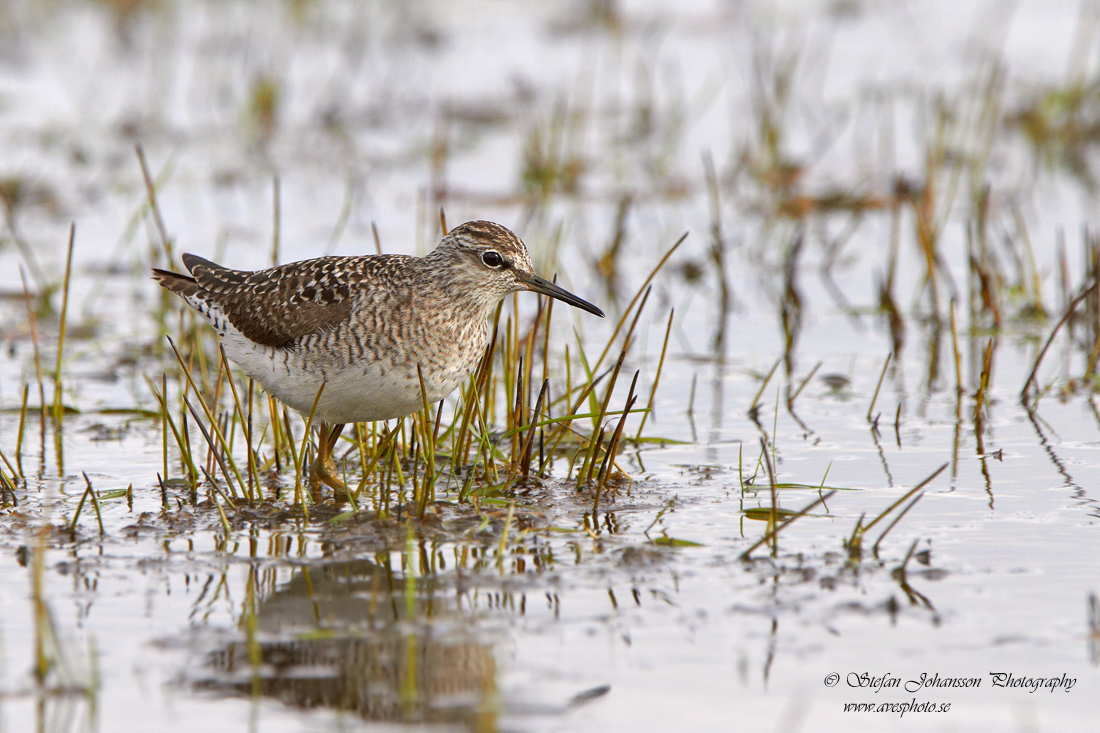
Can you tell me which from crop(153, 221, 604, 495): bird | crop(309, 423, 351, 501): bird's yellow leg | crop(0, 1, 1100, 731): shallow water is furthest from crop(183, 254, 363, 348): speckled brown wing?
crop(0, 1, 1100, 731): shallow water

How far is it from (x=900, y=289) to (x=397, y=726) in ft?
25.1

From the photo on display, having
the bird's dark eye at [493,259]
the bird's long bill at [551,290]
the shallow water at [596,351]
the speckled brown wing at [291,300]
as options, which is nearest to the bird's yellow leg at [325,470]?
the shallow water at [596,351]

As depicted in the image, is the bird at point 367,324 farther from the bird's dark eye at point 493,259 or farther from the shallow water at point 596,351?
the shallow water at point 596,351

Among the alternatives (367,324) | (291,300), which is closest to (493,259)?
(367,324)

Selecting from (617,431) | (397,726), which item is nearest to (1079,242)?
(617,431)

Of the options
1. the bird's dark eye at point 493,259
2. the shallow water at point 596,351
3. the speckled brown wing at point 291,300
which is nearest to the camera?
the shallow water at point 596,351

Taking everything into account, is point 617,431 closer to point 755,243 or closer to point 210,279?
point 210,279

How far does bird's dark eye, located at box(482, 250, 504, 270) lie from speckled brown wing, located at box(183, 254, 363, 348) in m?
0.66

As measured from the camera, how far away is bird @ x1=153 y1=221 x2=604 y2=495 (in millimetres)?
6594

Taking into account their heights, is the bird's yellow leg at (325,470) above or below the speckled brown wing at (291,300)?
below

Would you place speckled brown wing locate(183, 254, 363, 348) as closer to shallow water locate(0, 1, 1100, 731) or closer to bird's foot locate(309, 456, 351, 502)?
bird's foot locate(309, 456, 351, 502)

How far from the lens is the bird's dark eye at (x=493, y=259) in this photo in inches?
281

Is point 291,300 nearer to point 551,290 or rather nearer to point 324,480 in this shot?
point 324,480

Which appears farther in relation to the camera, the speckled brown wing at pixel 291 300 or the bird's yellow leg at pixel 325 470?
the bird's yellow leg at pixel 325 470
